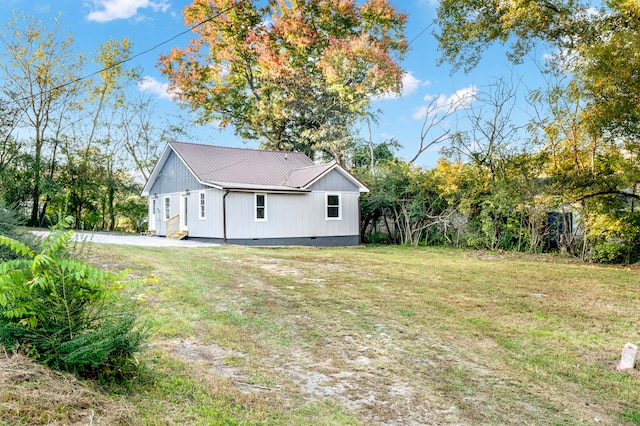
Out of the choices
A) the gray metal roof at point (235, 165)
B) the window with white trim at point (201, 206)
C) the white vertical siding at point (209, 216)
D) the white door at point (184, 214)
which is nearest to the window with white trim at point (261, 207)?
the gray metal roof at point (235, 165)

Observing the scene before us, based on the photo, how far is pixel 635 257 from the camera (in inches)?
476

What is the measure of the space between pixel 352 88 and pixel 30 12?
1690 cm

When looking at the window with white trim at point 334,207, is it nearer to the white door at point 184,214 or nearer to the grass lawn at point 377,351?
the white door at point 184,214

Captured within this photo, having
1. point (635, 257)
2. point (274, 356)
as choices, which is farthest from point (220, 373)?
point (635, 257)

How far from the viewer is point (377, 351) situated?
178 inches

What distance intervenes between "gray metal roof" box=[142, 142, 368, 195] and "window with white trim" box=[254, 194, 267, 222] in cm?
44

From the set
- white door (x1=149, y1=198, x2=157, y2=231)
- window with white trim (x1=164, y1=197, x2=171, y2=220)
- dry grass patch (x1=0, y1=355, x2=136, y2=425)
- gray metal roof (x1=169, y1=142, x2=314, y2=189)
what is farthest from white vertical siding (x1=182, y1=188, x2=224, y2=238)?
dry grass patch (x1=0, y1=355, x2=136, y2=425)

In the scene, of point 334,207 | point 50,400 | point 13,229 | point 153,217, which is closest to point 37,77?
point 153,217

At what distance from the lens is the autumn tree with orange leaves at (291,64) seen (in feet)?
75.6

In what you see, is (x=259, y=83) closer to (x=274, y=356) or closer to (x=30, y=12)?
(x=30, y=12)

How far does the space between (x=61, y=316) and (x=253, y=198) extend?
46.1ft

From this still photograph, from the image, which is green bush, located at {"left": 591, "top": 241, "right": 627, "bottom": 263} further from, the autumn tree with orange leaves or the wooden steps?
the wooden steps

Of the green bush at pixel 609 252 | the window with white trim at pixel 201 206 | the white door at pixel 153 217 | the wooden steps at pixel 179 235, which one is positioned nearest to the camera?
the green bush at pixel 609 252

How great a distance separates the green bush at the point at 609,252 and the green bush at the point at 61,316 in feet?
42.0
